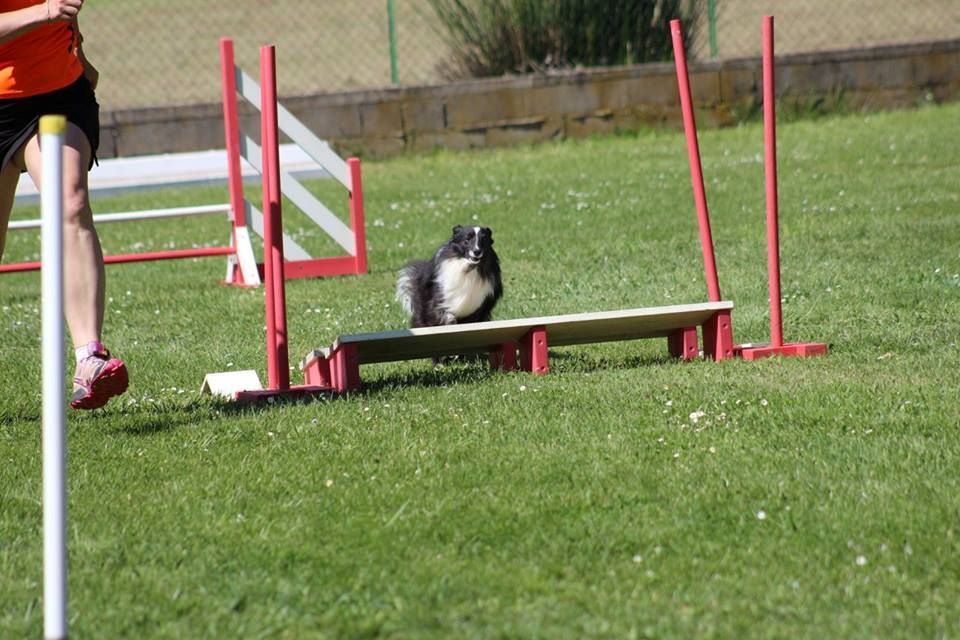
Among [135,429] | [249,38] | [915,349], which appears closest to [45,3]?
[135,429]

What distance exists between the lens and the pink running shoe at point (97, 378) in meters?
5.09

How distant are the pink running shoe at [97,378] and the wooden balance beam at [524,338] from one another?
99 cm

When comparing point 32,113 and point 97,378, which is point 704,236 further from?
point 32,113

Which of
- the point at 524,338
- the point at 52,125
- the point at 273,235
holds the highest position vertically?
the point at 52,125

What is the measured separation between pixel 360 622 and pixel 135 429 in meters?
2.27

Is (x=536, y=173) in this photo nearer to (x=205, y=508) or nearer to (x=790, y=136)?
(x=790, y=136)

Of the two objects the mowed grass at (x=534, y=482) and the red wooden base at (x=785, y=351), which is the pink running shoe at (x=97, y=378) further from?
the red wooden base at (x=785, y=351)

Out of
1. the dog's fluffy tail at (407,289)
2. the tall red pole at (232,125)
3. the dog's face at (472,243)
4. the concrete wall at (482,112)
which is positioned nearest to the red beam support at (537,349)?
the dog's face at (472,243)

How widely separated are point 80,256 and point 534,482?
6.70 ft

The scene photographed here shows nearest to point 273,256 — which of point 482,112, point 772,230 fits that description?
point 772,230

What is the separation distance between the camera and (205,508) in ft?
14.0

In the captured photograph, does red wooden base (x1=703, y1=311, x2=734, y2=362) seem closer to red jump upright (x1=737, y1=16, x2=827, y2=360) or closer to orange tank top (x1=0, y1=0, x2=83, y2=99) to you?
red jump upright (x1=737, y1=16, x2=827, y2=360)

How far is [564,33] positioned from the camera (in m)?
16.2

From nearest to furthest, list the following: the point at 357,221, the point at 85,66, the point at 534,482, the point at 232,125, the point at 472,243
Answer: the point at 534,482, the point at 85,66, the point at 472,243, the point at 232,125, the point at 357,221
